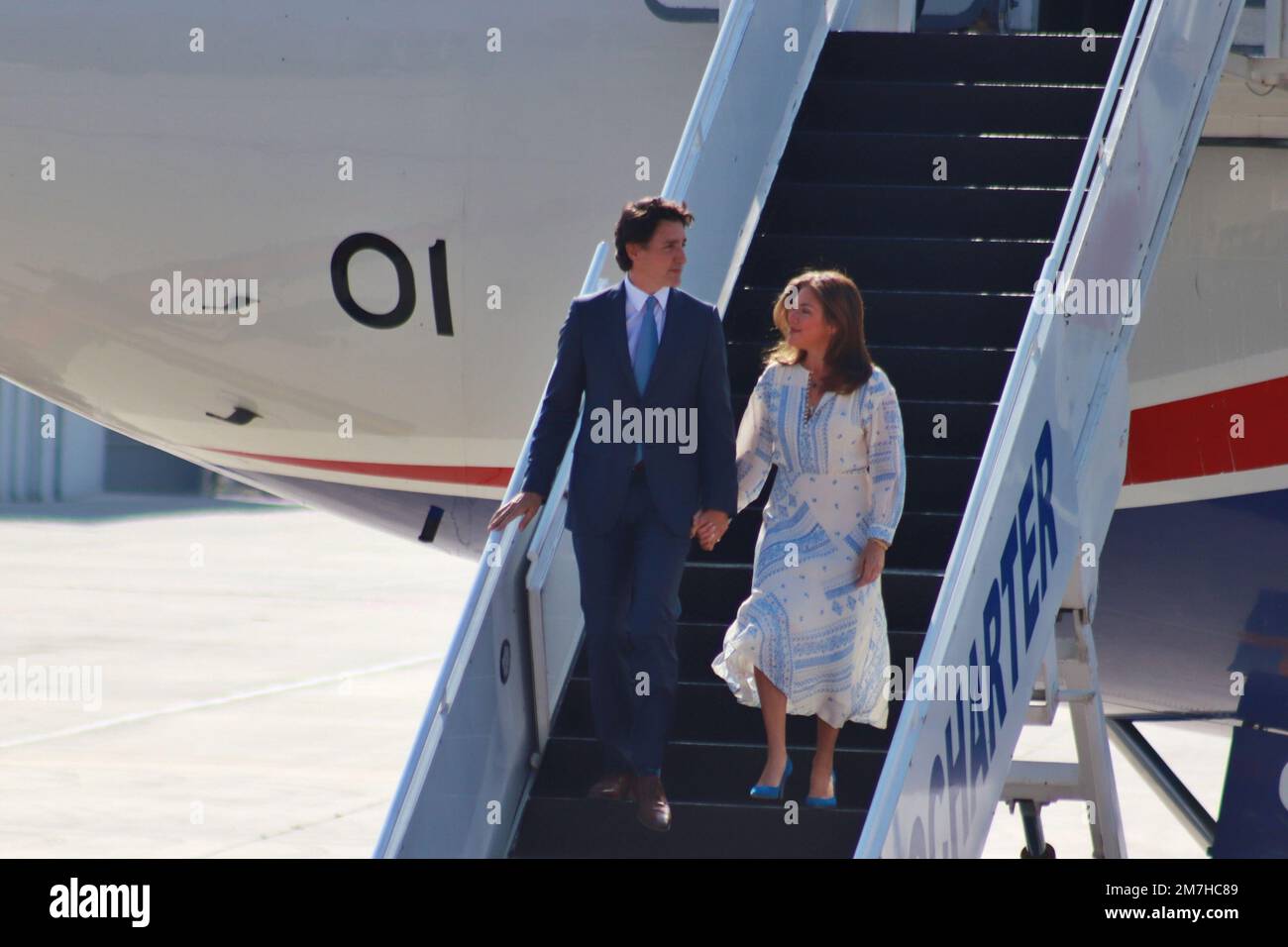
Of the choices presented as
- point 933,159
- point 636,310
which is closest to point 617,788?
point 636,310

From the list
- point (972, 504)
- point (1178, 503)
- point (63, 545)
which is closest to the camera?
point (972, 504)

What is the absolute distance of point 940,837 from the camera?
489 cm

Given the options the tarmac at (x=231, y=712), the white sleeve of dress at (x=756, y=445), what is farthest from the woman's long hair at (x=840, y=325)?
the tarmac at (x=231, y=712)

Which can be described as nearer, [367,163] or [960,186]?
[960,186]

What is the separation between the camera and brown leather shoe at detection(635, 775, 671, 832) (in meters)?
4.88

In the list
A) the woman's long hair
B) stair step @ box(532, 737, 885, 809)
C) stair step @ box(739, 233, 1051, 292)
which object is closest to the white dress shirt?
the woman's long hair

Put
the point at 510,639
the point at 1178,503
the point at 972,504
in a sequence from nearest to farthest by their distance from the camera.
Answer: the point at 972,504
the point at 510,639
the point at 1178,503

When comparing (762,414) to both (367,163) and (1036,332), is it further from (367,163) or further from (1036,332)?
(367,163)

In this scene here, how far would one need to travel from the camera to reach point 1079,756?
726cm

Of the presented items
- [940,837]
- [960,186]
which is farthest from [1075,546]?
[960,186]

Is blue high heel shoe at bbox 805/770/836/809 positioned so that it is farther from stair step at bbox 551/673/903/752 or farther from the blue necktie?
the blue necktie

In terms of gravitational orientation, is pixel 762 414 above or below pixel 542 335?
below

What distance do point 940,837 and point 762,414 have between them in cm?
126

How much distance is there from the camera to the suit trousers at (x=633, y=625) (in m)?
4.88
